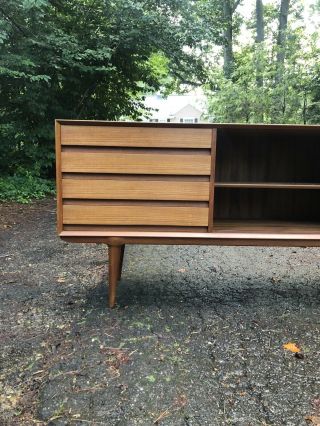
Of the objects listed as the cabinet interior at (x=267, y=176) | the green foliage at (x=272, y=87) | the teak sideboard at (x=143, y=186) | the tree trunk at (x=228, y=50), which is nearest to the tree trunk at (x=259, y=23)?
the tree trunk at (x=228, y=50)

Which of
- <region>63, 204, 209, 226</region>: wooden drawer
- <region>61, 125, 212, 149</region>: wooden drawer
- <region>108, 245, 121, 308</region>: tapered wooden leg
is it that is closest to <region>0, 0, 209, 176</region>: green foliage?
<region>61, 125, 212, 149</region>: wooden drawer

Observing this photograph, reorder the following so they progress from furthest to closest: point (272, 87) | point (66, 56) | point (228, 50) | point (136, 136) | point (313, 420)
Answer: point (228, 50), point (272, 87), point (66, 56), point (136, 136), point (313, 420)

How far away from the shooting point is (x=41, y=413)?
1.44 m

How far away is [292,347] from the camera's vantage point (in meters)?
1.96

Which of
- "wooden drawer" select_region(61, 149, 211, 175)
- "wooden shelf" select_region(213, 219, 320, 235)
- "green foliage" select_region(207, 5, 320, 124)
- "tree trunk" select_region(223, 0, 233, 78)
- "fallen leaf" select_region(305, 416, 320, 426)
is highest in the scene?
"tree trunk" select_region(223, 0, 233, 78)

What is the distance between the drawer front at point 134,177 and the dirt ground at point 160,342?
0.56m

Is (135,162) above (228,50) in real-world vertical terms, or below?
below

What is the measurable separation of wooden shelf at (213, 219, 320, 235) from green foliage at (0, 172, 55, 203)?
14.2 feet

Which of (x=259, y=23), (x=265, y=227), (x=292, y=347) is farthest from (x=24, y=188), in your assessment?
(x=259, y=23)

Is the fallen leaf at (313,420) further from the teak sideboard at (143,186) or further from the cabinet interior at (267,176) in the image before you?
the cabinet interior at (267,176)

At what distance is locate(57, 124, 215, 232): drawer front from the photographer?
2.20 m

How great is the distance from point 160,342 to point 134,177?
93 centimetres

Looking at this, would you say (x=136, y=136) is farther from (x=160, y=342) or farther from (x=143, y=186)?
(x=160, y=342)

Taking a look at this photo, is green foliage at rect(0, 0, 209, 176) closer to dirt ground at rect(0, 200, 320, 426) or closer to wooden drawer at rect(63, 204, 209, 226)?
dirt ground at rect(0, 200, 320, 426)
